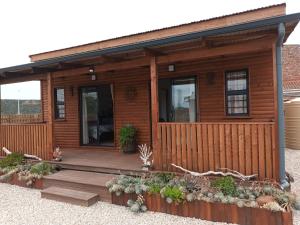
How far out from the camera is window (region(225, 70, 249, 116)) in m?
6.39

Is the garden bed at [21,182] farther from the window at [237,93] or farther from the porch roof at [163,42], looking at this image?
the window at [237,93]

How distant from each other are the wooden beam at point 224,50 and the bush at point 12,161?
14.1ft

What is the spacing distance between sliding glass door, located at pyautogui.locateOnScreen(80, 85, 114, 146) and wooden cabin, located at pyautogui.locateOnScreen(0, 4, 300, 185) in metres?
0.03

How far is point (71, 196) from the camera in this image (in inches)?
193

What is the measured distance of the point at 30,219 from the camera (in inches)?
168

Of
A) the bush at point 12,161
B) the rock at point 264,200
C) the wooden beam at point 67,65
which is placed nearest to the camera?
the rock at point 264,200

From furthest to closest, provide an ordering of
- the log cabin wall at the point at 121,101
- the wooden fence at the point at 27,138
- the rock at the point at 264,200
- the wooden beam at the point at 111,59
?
1. the log cabin wall at the point at 121,101
2. the wooden fence at the point at 27,138
3. the wooden beam at the point at 111,59
4. the rock at the point at 264,200

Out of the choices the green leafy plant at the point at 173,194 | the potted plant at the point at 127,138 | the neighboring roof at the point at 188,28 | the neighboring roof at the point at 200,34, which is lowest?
the green leafy plant at the point at 173,194

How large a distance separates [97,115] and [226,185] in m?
5.26

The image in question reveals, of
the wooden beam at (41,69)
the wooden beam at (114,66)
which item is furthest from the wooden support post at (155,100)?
the wooden beam at (41,69)

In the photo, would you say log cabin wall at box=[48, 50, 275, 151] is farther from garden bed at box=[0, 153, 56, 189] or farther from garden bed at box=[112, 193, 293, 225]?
garden bed at box=[112, 193, 293, 225]

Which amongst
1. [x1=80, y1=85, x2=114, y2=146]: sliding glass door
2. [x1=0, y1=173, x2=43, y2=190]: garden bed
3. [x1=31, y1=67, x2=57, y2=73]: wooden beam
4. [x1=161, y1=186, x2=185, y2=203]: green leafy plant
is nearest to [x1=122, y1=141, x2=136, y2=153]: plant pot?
[x1=80, y1=85, x2=114, y2=146]: sliding glass door

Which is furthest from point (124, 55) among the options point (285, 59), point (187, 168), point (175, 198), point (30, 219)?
point (285, 59)

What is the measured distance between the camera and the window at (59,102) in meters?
9.17
